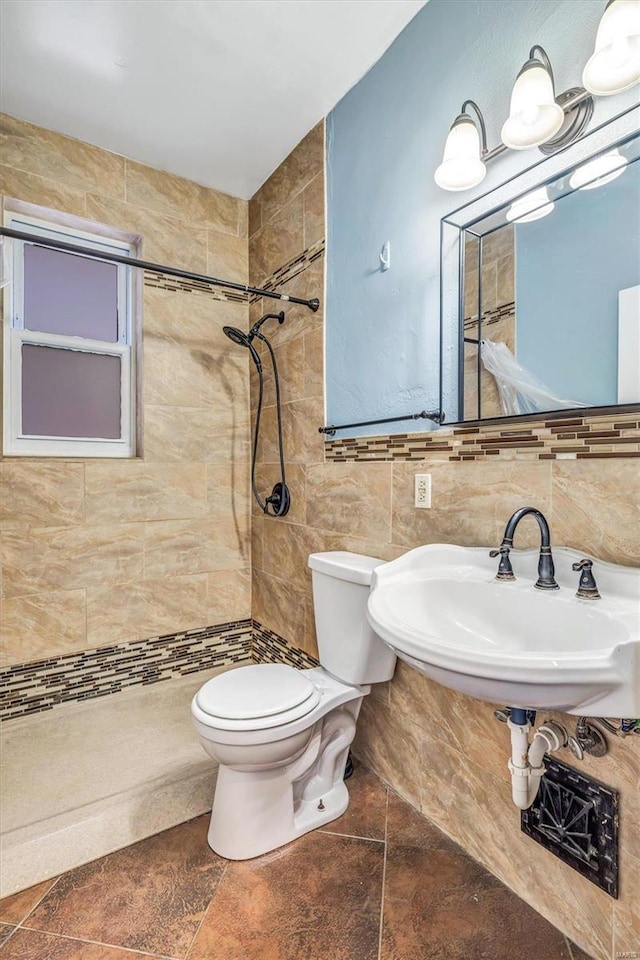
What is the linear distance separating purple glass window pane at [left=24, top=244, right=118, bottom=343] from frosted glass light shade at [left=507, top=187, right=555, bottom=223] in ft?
5.91

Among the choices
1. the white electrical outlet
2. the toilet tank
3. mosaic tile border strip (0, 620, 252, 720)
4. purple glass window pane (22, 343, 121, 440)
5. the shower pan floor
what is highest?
purple glass window pane (22, 343, 121, 440)

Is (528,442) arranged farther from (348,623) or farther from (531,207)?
(348,623)

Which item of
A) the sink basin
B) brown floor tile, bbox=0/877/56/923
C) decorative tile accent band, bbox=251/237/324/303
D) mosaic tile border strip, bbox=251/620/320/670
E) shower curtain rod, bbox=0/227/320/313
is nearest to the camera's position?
the sink basin

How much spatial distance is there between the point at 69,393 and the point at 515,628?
2035 millimetres

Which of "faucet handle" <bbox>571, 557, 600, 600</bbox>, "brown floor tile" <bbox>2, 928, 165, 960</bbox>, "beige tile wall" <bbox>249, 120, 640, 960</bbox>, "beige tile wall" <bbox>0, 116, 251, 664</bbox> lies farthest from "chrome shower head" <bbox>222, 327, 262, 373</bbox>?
"brown floor tile" <bbox>2, 928, 165, 960</bbox>

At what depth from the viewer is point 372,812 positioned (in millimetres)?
1514

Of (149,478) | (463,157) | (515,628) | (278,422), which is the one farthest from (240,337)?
(515,628)

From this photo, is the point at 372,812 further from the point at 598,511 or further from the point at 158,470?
the point at 158,470

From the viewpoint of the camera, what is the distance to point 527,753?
1047mm

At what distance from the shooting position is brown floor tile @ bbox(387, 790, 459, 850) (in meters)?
1.38

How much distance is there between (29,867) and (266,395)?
188cm

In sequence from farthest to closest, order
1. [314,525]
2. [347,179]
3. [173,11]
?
[314,525] < [347,179] < [173,11]

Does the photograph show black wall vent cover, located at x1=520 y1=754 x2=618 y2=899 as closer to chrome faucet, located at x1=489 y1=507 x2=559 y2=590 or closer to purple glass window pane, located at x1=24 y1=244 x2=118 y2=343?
chrome faucet, located at x1=489 y1=507 x2=559 y2=590

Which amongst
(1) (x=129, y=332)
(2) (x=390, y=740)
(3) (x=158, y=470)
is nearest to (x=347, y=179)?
(1) (x=129, y=332)
